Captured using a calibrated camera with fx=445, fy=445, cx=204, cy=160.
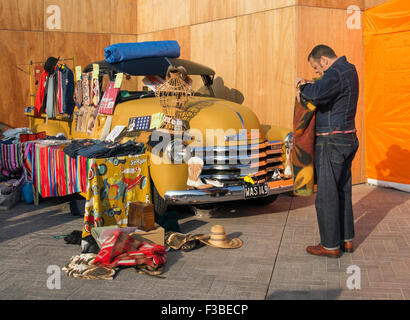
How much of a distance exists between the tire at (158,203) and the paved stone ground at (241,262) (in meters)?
0.36

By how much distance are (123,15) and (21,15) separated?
7.75 ft

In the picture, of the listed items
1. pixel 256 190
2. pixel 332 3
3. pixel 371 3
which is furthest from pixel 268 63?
pixel 256 190

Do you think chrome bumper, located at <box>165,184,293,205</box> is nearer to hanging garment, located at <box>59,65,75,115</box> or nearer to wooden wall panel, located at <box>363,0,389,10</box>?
hanging garment, located at <box>59,65,75,115</box>

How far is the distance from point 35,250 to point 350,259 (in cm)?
323

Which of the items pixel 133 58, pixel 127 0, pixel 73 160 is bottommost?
pixel 73 160

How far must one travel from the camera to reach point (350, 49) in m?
8.00

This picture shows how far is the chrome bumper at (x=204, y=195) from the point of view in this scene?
199 inches

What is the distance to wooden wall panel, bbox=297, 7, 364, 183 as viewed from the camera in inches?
305

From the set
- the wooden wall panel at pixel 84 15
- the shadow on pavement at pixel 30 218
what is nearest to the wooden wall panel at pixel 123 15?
the wooden wall panel at pixel 84 15

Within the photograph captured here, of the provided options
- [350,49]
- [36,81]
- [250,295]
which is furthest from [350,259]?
[36,81]

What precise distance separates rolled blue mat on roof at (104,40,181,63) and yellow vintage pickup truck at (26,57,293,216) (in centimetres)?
8

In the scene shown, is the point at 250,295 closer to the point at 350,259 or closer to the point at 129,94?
the point at 350,259

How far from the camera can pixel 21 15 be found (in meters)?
10.3

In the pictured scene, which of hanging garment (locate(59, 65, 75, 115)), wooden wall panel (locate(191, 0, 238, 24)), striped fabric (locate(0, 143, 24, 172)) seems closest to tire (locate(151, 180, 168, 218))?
striped fabric (locate(0, 143, 24, 172))
